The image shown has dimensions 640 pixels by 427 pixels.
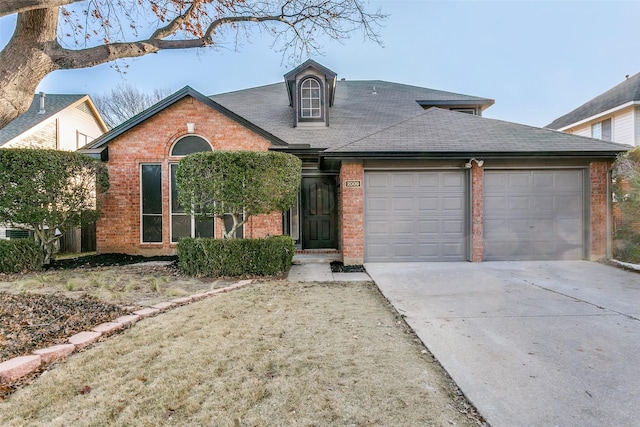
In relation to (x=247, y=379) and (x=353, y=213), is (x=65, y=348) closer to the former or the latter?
(x=247, y=379)

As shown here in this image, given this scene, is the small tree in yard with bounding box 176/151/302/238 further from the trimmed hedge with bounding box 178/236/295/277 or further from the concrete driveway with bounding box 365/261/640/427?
Answer: the concrete driveway with bounding box 365/261/640/427

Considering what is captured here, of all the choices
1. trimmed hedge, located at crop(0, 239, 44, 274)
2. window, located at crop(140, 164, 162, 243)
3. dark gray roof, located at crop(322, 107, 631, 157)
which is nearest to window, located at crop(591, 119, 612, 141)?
dark gray roof, located at crop(322, 107, 631, 157)

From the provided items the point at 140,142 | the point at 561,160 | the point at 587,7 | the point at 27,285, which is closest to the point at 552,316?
the point at 561,160

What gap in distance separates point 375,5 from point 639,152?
21.9 feet

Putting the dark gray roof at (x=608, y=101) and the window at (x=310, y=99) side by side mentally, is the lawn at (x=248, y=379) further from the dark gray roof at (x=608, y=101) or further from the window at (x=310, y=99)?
the dark gray roof at (x=608, y=101)

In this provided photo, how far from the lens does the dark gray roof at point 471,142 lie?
7.86 meters

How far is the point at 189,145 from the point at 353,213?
5.14m

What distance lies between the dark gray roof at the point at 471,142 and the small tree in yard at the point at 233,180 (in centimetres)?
150

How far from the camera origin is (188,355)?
Result: 3.18 m

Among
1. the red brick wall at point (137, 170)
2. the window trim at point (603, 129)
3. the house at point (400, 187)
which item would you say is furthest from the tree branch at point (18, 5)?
the window trim at point (603, 129)

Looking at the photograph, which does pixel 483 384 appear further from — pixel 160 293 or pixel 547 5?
pixel 547 5

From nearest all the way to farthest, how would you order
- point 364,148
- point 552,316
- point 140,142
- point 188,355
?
point 188,355 → point 552,316 → point 364,148 → point 140,142

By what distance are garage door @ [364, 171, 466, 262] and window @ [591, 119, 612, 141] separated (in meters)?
13.5

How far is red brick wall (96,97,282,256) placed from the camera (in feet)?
31.2
